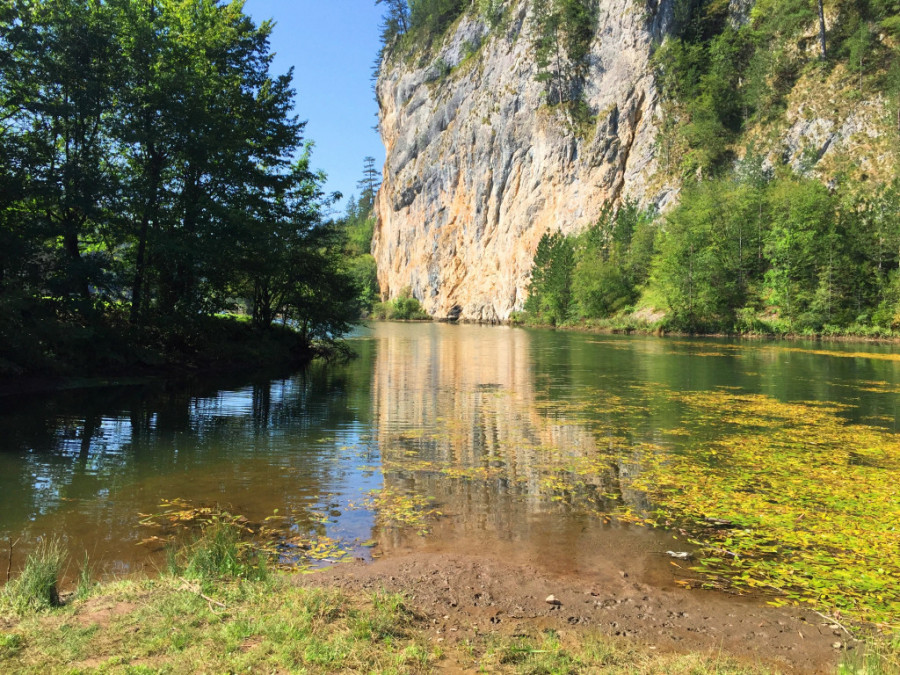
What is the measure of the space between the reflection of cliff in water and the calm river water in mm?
47

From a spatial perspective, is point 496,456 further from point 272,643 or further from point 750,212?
point 750,212

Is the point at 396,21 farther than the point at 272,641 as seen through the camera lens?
Yes

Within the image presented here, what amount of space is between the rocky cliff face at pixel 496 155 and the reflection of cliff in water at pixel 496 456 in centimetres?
6440

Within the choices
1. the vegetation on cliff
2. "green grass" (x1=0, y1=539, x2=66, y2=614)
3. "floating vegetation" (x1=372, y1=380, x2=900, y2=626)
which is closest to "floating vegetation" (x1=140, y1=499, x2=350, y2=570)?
"floating vegetation" (x1=372, y1=380, x2=900, y2=626)

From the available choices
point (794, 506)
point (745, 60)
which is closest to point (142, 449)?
point (794, 506)

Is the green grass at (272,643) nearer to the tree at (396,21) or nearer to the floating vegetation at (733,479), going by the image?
the floating vegetation at (733,479)

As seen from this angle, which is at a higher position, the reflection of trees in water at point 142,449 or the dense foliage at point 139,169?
the dense foliage at point 139,169

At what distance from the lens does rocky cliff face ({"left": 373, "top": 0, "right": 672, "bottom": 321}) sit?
7900cm

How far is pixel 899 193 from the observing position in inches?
1957

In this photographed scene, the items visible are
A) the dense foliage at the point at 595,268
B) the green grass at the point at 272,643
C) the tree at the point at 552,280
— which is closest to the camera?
the green grass at the point at 272,643

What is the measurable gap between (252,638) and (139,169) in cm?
2349

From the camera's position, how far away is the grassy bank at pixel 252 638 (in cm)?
374

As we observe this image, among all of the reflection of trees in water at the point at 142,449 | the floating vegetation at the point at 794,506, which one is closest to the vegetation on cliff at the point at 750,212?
the floating vegetation at the point at 794,506

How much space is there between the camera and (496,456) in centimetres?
1102
